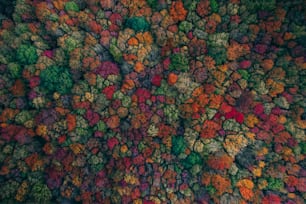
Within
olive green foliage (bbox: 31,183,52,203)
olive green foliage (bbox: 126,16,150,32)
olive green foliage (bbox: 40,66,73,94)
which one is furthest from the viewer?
olive green foliage (bbox: 126,16,150,32)

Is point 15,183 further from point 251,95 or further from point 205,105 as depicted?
point 251,95

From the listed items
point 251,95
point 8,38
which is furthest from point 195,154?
point 8,38

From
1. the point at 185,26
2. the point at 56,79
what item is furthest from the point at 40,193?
the point at 185,26

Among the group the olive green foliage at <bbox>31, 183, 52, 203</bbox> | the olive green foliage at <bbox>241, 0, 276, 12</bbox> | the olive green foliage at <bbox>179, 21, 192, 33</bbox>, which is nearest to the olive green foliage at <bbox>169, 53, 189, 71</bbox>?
the olive green foliage at <bbox>179, 21, 192, 33</bbox>

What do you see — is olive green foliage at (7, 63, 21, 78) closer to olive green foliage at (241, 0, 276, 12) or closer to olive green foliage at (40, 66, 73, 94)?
olive green foliage at (40, 66, 73, 94)

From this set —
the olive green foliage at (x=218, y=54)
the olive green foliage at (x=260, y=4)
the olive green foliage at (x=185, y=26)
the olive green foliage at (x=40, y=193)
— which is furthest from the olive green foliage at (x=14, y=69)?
the olive green foliage at (x=260, y=4)

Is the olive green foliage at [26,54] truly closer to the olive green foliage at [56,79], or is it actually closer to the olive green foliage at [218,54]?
the olive green foliage at [56,79]

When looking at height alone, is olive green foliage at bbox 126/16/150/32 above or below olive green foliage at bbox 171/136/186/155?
above
